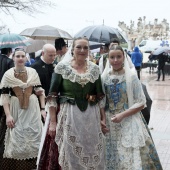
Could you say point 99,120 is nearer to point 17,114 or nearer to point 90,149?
point 90,149

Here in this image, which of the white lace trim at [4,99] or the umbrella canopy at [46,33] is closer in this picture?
the white lace trim at [4,99]

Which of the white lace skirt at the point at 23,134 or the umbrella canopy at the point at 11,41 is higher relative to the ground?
the umbrella canopy at the point at 11,41

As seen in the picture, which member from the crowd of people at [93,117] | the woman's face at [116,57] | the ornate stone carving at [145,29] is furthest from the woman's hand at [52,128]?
the ornate stone carving at [145,29]

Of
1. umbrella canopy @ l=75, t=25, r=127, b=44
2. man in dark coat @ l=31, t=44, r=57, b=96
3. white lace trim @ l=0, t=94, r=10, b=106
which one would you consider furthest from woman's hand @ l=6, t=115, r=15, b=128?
umbrella canopy @ l=75, t=25, r=127, b=44

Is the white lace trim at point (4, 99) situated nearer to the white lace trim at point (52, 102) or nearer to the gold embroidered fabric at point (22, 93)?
the gold embroidered fabric at point (22, 93)

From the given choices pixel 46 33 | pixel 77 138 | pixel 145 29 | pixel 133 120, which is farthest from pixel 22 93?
pixel 145 29

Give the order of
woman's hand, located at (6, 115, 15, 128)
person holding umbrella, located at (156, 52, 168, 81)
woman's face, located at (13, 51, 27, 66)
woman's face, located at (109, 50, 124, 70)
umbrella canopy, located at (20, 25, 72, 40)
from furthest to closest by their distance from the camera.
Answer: person holding umbrella, located at (156, 52, 168, 81), umbrella canopy, located at (20, 25, 72, 40), woman's face, located at (13, 51, 27, 66), woman's hand, located at (6, 115, 15, 128), woman's face, located at (109, 50, 124, 70)

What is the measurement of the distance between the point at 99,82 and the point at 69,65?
34 cm

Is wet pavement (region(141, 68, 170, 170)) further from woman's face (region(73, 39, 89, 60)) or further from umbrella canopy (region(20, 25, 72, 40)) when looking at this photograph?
umbrella canopy (region(20, 25, 72, 40))

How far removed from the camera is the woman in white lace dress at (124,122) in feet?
12.2

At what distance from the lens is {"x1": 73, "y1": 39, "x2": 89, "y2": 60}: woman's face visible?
3.47 metres

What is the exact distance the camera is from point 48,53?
16.2 ft

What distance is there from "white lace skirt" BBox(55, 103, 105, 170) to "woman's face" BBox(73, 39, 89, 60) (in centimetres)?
48

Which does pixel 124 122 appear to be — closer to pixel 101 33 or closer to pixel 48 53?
pixel 48 53
